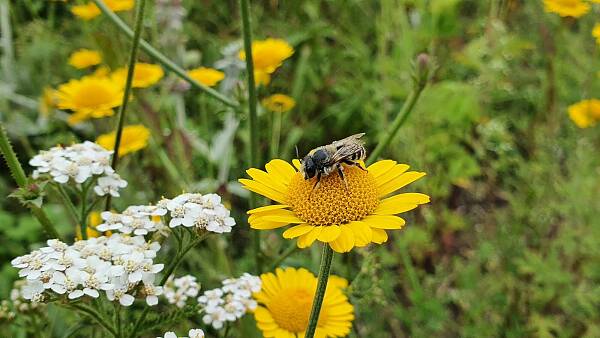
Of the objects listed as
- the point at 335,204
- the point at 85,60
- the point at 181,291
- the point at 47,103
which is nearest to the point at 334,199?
the point at 335,204

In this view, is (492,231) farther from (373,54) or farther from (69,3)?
(69,3)

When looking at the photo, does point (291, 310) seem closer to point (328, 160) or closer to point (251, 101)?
point (328, 160)

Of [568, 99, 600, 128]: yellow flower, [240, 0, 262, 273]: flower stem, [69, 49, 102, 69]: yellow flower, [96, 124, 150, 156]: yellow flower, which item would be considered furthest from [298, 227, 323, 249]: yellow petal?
[69, 49, 102, 69]: yellow flower

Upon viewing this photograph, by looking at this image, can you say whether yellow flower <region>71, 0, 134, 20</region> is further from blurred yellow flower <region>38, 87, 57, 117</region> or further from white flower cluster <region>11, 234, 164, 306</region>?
white flower cluster <region>11, 234, 164, 306</region>

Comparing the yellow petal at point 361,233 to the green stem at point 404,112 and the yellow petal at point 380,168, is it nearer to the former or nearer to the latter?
the yellow petal at point 380,168

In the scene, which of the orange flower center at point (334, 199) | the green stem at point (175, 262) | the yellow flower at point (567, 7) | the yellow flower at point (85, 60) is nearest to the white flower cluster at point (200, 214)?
the green stem at point (175, 262)
